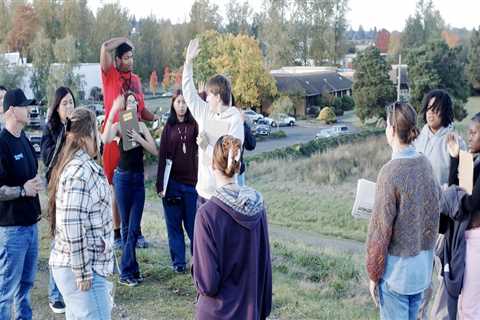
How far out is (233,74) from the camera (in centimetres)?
4406

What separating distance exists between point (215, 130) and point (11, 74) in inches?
1514

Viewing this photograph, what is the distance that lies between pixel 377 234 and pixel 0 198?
8.97 ft

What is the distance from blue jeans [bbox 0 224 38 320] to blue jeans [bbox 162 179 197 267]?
1511mm

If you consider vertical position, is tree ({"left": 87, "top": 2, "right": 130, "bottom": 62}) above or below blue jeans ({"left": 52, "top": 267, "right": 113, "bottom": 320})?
above

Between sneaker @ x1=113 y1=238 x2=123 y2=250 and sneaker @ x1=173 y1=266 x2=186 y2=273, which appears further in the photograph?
sneaker @ x1=113 y1=238 x2=123 y2=250

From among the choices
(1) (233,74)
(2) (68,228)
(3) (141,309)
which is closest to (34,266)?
(3) (141,309)

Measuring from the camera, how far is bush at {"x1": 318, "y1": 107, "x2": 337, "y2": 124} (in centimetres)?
4544

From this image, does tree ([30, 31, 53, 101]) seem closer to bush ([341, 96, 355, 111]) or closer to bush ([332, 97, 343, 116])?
bush ([332, 97, 343, 116])

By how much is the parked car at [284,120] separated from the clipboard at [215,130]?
1513 inches

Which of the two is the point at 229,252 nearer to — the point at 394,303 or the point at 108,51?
the point at 394,303

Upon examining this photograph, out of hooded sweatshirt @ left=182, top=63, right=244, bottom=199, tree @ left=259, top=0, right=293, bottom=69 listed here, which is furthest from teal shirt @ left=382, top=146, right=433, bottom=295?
tree @ left=259, top=0, right=293, bottom=69

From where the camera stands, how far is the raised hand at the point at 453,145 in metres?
4.48

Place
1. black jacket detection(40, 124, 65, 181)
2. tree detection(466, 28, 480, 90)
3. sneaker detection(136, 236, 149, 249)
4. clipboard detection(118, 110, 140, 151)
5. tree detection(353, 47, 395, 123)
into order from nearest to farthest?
black jacket detection(40, 124, 65, 181) → clipboard detection(118, 110, 140, 151) → sneaker detection(136, 236, 149, 249) → tree detection(353, 47, 395, 123) → tree detection(466, 28, 480, 90)

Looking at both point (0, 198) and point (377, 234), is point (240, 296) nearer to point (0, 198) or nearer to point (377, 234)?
point (377, 234)
